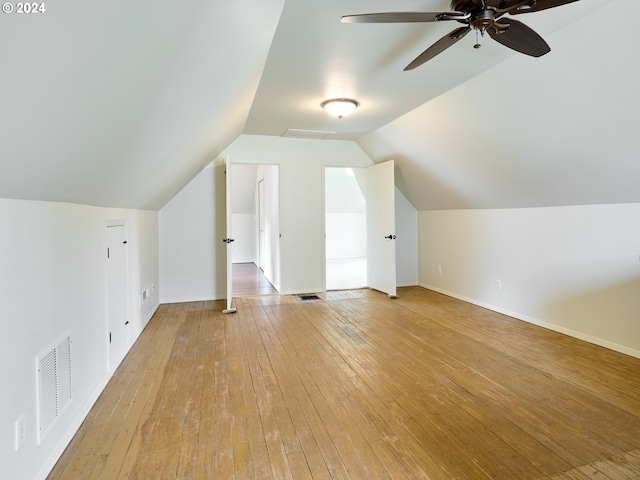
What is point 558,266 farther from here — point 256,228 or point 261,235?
point 256,228

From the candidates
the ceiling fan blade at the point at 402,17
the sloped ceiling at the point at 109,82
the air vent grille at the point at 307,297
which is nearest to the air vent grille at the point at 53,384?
the sloped ceiling at the point at 109,82

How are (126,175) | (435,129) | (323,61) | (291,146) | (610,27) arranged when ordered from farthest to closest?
(291,146) → (435,129) → (323,61) → (126,175) → (610,27)

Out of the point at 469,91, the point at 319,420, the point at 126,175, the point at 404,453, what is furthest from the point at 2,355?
the point at 469,91

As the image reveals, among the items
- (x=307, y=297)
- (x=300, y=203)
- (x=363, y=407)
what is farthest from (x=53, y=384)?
(x=300, y=203)

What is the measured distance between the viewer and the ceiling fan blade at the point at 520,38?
66.1 inches

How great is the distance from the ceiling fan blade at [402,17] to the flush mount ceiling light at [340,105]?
185 centimetres

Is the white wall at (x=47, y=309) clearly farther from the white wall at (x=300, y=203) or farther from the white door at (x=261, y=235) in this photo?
the white door at (x=261, y=235)

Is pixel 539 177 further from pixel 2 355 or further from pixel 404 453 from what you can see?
pixel 2 355

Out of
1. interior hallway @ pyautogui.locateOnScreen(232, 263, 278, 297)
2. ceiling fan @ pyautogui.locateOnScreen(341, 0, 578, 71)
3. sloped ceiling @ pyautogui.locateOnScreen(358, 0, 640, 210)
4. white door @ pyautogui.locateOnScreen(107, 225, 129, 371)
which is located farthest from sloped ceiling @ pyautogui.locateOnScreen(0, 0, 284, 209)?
interior hallway @ pyautogui.locateOnScreen(232, 263, 278, 297)

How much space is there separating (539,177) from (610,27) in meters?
1.55

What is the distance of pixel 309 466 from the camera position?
164cm

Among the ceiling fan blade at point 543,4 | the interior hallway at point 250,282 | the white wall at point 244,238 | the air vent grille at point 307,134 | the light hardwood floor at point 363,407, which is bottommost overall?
the light hardwood floor at point 363,407

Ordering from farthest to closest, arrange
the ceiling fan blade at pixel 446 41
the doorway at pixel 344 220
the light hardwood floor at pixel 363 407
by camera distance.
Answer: the doorway at pixel 344 220 < the ceiling fan blade at pixel 446 41 < the light hardwood floor at pixel 363 407

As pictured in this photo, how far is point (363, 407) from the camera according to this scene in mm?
2141
